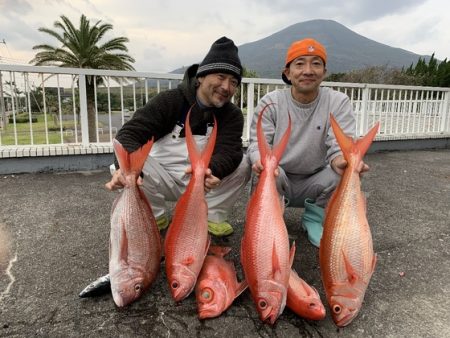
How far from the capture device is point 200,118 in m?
3.25

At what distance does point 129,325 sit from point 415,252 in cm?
259

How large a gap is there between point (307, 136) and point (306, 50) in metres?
0.78

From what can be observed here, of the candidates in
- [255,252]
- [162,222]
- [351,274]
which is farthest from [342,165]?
[162,222]

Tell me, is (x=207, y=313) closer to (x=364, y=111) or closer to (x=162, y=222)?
(x=162, y=222)

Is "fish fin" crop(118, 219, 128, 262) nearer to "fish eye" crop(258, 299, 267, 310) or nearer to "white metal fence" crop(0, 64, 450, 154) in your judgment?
"fish eye" crop(258, 299, 267, 310)

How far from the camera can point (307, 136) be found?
330 cm

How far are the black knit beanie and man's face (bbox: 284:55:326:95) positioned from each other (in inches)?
19.5

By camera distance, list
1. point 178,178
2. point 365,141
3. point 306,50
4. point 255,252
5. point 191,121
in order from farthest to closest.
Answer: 1. point 178,178
2. point 191,121
3. point 306,50
4. point 365,141
5. point 255,252

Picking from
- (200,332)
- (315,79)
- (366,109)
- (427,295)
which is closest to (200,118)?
(315,79)

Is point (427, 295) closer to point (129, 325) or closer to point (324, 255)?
point (324, 255)

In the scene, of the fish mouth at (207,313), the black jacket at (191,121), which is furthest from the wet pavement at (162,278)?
the black jacket at (191,121)

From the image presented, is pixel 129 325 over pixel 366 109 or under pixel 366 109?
under

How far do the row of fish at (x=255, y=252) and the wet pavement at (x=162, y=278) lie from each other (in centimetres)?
12

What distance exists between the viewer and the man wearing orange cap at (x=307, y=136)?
320cm
